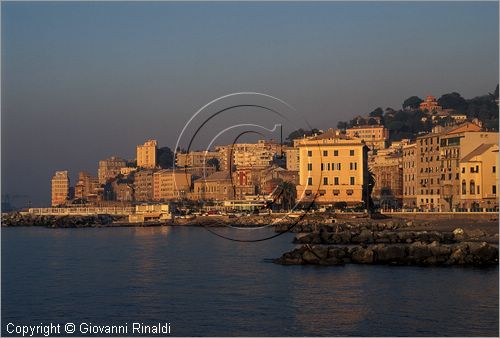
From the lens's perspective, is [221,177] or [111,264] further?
[221,177]

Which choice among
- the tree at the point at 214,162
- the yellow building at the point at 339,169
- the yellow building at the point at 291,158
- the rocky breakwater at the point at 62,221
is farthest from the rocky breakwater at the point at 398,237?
the tree at the point at 214,162

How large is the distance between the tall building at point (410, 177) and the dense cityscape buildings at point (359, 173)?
8 centimetres

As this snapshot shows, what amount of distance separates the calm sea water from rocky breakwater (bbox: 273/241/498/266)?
3.09 feet

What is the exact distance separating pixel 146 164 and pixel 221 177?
179 feet

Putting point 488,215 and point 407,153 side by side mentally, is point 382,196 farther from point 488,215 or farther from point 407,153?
point 488,215

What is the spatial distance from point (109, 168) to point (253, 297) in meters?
164

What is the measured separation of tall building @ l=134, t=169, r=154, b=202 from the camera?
139000mm

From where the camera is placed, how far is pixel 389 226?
51.4 meters

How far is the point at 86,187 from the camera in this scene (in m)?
160

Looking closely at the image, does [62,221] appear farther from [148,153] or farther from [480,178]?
[148,153]

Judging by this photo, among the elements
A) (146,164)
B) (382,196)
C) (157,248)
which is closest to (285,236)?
(157,248)

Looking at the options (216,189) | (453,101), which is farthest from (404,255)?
(453,101)

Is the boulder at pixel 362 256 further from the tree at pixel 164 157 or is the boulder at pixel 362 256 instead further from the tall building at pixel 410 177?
the tree at pixel 164 157

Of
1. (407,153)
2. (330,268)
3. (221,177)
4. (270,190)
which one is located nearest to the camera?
(330,268)
